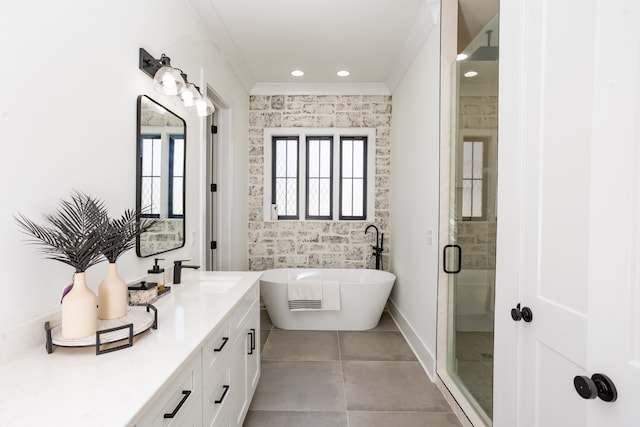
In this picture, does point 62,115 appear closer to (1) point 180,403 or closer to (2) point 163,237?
(2) point 163,237

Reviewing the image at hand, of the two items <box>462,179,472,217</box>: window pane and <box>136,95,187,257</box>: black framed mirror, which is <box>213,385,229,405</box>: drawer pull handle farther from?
<box>462,179,472,217</box>: window pane

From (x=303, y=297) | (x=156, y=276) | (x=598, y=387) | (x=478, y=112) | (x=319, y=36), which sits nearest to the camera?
(x=598, y=387)

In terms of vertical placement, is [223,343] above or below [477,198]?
below

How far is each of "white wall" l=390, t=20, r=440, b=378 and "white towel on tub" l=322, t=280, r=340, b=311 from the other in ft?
2.34

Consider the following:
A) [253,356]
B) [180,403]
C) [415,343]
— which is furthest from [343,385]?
[180,403]

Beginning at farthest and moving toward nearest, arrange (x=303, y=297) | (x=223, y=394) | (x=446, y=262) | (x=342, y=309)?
(x=342, y=309)
(x=303, y=297)
(x=446, y=262)
(x=223, y=394)

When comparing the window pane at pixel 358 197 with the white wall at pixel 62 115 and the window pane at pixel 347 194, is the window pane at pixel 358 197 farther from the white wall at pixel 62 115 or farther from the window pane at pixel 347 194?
the white wall at pixel 62 115

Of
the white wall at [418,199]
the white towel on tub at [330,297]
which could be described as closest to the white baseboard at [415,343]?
the white wall at [418,199]

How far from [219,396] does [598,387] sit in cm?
136

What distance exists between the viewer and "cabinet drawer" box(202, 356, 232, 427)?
52.1 inches

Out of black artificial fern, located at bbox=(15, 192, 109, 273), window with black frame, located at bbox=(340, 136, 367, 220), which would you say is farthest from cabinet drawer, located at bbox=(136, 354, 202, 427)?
window with black frame, located at bbox=(340, 136, 367, 220)

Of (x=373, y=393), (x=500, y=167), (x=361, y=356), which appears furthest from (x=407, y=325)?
(x=500, y=167)

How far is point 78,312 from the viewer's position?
1097 mm

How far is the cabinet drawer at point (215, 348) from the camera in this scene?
51.2 inches
